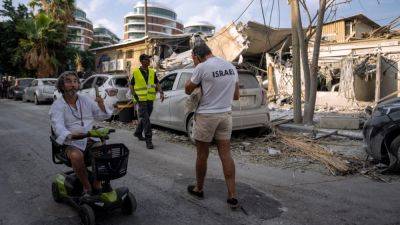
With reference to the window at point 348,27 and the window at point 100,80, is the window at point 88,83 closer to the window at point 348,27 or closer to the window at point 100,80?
the window at point 100,80

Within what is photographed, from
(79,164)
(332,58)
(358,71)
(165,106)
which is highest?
(332,58)

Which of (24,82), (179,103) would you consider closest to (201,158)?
(179,103)

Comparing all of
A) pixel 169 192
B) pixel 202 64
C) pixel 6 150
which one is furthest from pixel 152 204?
pixel 6 150

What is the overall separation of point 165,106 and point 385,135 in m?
5.21

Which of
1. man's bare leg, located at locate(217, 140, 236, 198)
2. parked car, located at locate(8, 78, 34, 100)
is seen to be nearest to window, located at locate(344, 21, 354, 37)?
parked car, located at locate(8, 78, 34, 100)

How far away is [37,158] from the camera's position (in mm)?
7395

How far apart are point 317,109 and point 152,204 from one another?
459 inches

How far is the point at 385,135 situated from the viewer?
616cm

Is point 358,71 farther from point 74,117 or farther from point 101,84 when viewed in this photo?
point 74,117

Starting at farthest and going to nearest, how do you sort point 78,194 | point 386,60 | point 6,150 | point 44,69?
point 44,69 < point 386,60 < point 6,150 < point 78,194

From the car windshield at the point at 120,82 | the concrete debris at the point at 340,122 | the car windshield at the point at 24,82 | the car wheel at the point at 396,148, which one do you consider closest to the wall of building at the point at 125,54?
the car windshield at the point at 24,82

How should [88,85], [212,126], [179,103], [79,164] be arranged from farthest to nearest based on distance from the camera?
[88,85] < [179,103] < [212,126] < [79,164]

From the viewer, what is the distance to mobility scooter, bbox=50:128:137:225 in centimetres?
398

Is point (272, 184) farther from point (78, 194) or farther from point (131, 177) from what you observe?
point (78, 194)
